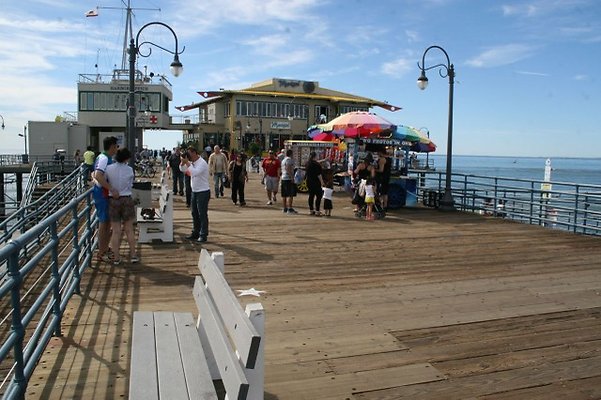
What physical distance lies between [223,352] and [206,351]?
1.35 meters

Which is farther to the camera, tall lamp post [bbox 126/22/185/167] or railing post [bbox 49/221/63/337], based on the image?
tall lamp post [bbox 126/22/185/167]

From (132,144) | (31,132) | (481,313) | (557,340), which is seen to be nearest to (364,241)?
(481,313)

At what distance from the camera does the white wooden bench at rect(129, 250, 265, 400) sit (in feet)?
8.74

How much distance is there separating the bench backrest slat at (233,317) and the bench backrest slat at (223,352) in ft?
0.14

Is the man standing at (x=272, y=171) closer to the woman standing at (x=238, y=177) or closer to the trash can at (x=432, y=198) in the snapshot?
the woman standing at (x=238, y=177)

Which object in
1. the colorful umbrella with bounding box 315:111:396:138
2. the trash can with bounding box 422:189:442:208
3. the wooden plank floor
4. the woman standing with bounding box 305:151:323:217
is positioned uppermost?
the colorful umbrella with bounding box 315:111:396:138

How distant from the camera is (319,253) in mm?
9102

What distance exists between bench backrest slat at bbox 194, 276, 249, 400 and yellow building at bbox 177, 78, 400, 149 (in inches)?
2179

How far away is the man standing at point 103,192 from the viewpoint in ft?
24.3

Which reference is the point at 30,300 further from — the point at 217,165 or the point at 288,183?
the point at 217,165

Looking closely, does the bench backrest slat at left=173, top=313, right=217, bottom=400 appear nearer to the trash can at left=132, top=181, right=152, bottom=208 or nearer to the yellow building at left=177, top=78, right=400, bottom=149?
the trash can at left=132, top=181, right=152, bottom=208

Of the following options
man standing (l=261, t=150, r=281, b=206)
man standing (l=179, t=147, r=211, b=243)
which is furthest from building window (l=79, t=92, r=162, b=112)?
man standing (l=179, t=147, r=211, b=243)

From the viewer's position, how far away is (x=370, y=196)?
13281 millimetres

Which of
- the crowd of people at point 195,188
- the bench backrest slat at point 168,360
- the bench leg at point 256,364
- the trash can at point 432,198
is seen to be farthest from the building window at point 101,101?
the bench leg at point 256,364
